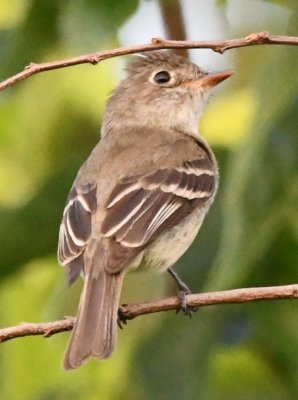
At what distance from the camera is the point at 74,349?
311 centimetres

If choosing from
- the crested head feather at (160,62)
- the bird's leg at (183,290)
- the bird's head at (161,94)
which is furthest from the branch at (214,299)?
the crested head feather at (160,62)

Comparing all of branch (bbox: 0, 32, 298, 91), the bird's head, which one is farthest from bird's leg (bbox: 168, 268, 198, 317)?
the bird's head

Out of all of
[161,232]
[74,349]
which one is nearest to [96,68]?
[161,232]

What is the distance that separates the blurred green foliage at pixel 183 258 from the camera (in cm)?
323

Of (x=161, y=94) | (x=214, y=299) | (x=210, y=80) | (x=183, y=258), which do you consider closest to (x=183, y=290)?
(x=183, y=258)

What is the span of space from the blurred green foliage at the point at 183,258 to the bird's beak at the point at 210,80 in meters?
0.07

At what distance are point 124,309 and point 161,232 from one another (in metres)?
0.56

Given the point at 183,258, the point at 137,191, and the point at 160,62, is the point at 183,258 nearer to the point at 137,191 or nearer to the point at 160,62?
the point at 137,191

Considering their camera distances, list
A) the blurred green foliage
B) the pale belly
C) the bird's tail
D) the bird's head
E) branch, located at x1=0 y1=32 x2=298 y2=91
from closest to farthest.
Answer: branch, located at x1=0 y1=32 x2=298 y2=91, the bird's tail, the blurred green foliage, the pale belly, the bird's head

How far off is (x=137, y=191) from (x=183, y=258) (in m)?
0.30

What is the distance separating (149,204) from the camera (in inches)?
151

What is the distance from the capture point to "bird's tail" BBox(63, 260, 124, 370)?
312cm

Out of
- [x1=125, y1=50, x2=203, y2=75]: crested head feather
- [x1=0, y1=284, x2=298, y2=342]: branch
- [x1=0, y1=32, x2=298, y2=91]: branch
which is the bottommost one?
[x1=125, y1=50, x2=203, y2=75]: crested head feather

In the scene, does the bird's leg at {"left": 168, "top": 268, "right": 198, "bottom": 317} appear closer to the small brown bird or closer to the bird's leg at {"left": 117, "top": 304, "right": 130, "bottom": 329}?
the small brown bird
